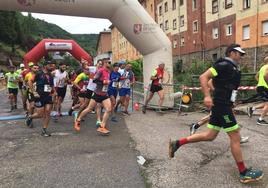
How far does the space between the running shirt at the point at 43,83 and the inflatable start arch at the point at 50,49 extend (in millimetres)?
9168

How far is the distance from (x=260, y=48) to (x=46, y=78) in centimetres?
2299

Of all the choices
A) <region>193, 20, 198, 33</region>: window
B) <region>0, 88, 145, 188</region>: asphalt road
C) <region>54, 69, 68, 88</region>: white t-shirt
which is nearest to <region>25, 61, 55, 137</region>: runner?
<region>0, 88, 145, 188</region>: asphalt road

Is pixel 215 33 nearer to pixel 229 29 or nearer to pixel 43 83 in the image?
pixel 229 29

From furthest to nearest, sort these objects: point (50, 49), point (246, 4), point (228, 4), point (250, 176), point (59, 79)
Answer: point (228, 4), point (246, 4), point (50, 49), point (59, 79), point (250, 176)

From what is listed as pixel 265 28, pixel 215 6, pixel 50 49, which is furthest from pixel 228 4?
pixel 50 49

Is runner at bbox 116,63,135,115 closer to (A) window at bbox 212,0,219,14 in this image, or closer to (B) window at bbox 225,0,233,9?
(B) window at bbox 225,0,233,9

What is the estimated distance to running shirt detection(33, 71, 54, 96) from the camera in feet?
28.1

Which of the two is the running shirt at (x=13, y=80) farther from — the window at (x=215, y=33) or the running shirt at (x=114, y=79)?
the window at (x=215, y=33)

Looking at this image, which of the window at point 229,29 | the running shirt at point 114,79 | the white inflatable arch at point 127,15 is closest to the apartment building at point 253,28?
the window at point 229,29

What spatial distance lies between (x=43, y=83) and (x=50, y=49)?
10663mm

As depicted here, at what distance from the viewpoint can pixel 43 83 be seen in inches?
341

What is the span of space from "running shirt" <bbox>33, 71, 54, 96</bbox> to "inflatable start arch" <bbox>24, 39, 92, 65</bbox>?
361 inches

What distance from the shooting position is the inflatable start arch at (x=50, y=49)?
17922mm

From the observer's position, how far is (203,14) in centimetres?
3672
